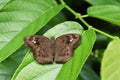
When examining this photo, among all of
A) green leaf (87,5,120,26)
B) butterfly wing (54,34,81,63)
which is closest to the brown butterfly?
butterfly wing (54,34,81,63)

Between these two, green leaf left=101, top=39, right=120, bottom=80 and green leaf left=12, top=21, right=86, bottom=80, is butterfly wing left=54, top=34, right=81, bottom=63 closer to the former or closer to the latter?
green leaf left=12, top=21, right=86, bottom=80

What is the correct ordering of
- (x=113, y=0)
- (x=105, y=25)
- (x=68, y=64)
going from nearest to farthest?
(x=68, y=64), (x=113, y=0), (x=105, y=25)

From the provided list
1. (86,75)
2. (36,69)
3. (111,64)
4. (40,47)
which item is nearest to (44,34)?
(40,47)

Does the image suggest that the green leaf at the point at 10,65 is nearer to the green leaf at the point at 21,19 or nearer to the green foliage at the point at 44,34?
the green foliage at the point at 44,34

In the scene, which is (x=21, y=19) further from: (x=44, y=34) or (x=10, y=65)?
(x=10, y=65)

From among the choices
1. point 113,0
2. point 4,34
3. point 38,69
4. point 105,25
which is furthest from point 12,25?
point 105,25

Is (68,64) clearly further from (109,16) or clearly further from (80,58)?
(109,16)
